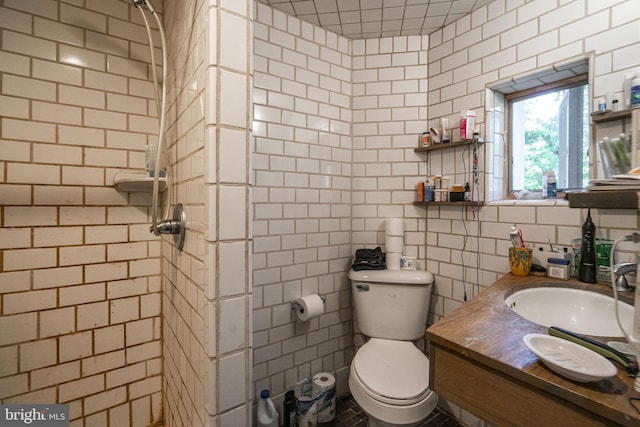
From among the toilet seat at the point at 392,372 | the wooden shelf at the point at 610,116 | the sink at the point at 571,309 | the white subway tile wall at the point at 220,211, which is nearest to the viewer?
the white subway tile wall at the point at 220,211

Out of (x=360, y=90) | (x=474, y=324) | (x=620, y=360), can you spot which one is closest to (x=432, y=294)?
(x=474, y=324)

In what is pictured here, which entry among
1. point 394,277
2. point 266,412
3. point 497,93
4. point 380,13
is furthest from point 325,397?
point 380,13

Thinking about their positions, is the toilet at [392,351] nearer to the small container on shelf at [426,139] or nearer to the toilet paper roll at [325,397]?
the toilet paper roll at [325,397]

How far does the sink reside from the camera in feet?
3.41

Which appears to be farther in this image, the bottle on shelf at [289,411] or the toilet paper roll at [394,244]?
the toilet paper roll at [394,244]

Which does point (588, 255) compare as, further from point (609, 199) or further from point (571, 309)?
point (609, 199)

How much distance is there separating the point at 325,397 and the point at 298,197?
4.16 feet

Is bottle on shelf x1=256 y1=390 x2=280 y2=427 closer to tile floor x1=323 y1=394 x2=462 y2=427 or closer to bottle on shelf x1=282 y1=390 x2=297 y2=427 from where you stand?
bottle on shelf x1=282 y1=390 x2=297 y2=427

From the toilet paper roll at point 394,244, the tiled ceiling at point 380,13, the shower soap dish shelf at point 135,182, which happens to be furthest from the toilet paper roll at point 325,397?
the tiled ceiling at point 380,13

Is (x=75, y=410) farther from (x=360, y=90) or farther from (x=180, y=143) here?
(x=360, y=90)

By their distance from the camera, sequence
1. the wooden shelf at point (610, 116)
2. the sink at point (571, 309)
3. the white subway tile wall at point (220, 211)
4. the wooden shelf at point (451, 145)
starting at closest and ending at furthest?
the white subway tile wall at point (220, 211) < the sink at point (571, 309) < the wooden shelf at point (610, 116) < the wooden shelf at point (451, 145)

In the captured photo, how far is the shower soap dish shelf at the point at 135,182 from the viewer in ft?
4.17

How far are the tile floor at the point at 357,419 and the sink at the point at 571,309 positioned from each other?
1.06 metres

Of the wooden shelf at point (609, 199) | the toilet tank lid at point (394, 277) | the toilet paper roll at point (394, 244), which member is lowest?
the toilet tank lid at point (394, 277)
